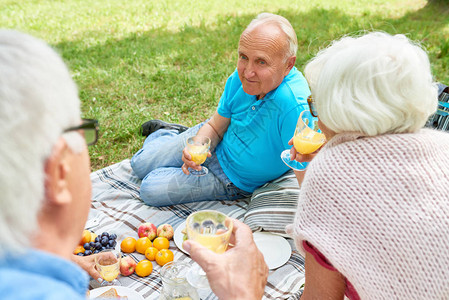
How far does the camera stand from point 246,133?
12.1 ft

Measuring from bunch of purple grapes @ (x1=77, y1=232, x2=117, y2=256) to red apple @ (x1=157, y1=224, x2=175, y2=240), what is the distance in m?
0.39

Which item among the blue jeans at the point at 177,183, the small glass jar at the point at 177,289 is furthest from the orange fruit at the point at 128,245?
the small glass jar at the point at 177,289

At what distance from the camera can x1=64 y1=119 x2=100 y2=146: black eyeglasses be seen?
123cm

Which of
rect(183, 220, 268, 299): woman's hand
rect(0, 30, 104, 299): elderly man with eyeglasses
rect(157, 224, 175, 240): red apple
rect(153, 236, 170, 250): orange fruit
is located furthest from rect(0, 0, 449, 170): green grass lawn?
rect(0, 30, 104, 299): elderly man with eyeglasses

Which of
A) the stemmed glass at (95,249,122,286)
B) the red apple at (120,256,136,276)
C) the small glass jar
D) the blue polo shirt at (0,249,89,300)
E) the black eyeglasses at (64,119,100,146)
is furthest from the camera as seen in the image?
the red apple at (120,256,136,276)

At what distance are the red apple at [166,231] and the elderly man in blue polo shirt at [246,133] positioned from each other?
43cm

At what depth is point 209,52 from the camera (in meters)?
7.77

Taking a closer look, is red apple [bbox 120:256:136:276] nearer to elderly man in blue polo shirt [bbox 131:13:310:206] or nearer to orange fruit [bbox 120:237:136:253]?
orange fruit [bbox 120:237:136:253]

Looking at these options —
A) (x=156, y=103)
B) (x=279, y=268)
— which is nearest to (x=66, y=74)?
(x=279, y=268)

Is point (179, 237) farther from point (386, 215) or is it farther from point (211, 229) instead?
point (386, 215)

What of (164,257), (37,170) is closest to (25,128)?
(37,170)

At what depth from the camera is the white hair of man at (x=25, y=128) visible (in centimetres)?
100

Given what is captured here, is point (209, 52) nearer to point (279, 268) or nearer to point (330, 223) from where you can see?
point (279, 268)

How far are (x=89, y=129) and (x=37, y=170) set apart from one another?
274mm
